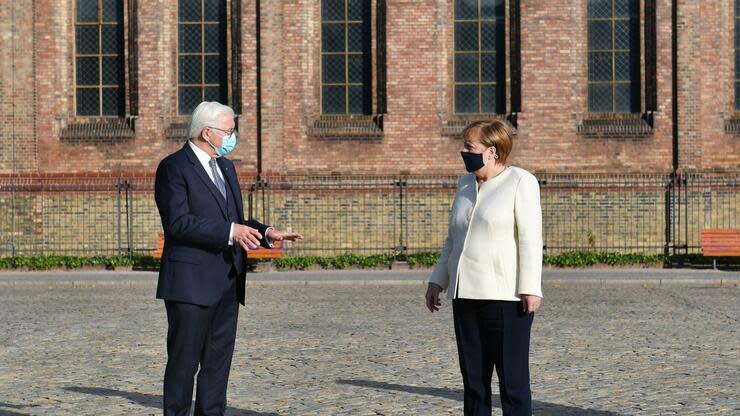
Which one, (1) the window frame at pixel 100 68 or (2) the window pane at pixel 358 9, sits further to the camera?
(1) the window frame at pixel 100 68

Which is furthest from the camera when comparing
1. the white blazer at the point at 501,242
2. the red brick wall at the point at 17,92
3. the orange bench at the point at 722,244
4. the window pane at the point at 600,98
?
the window pane at the point at 600,98

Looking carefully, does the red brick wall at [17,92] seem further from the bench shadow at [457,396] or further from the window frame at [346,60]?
the bench shadow at [457,396]

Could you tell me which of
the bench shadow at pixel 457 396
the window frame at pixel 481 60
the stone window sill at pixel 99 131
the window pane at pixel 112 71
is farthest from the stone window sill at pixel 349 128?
the bench shadow at pixel 457 396

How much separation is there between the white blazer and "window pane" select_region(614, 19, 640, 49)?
22.3 metres

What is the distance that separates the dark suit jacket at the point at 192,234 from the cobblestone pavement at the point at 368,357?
195 centimetres

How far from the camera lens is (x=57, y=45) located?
2792 cm

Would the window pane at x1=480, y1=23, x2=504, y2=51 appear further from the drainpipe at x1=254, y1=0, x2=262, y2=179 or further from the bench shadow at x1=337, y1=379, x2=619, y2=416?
the bench shadow at x1=337, y1=379, x2=619, y2=416

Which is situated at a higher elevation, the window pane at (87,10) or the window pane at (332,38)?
the window pane at (87,10)

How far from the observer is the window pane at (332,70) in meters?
27.9

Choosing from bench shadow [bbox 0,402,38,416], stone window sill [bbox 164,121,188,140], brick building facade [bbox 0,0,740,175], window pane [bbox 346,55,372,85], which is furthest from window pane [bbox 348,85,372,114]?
bench shadow [bbox 0,402,38,416]

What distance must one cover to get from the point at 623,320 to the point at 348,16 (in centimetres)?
1523

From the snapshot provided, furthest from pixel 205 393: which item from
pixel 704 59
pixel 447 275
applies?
pixel 704 59

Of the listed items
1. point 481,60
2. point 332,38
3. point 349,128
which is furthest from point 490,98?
point 332,38

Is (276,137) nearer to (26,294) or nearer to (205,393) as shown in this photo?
(26,294)
